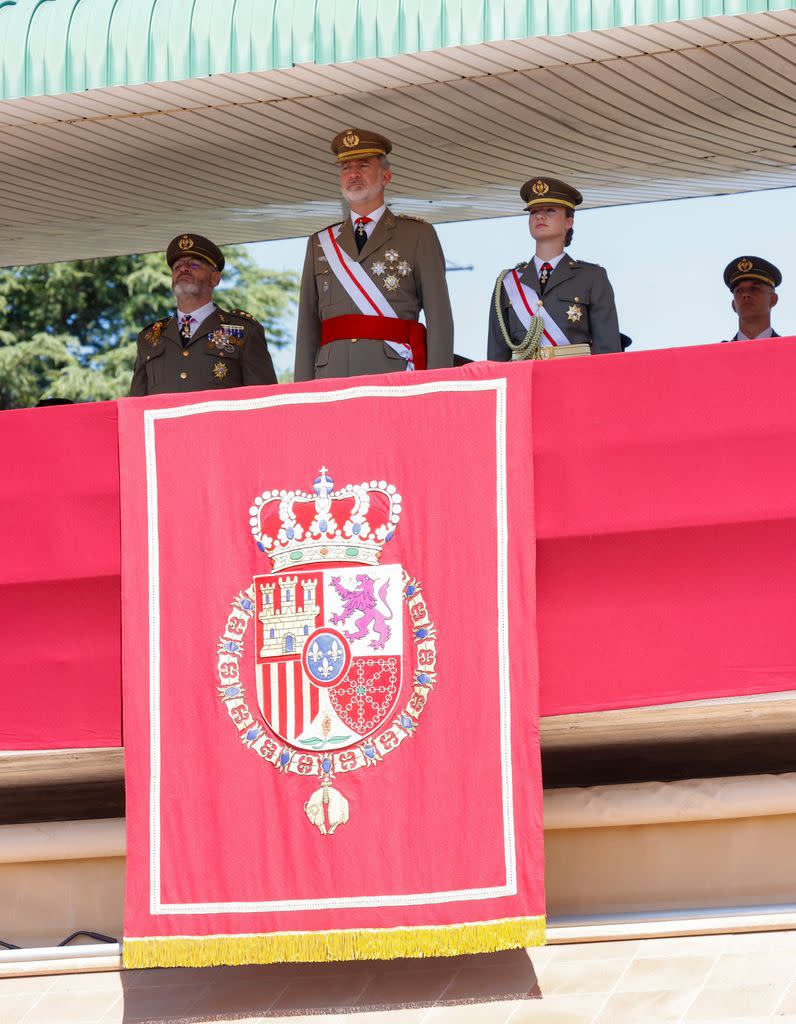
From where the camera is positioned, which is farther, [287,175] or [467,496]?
[287,175]

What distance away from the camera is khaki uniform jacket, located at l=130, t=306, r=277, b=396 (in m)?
5.39

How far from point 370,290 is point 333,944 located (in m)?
2.14

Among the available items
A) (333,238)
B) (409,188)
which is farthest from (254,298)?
(333,238)

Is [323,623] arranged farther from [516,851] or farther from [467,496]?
[516,851]

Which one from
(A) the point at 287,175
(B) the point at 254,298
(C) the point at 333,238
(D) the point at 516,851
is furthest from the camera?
(B) the point at 254,298

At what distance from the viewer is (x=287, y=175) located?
20.0 feet

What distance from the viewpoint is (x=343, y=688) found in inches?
156

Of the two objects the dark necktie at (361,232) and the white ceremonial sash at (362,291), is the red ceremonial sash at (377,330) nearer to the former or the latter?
the white ceremonial sash at (362,291)

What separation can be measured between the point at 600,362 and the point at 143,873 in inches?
76.8

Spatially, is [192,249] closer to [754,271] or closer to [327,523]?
[327,523]

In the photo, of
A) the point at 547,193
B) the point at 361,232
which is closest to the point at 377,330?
the point at 361,232

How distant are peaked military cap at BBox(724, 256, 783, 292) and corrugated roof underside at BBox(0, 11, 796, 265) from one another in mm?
531

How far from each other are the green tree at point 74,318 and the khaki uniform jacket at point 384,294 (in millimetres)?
17805

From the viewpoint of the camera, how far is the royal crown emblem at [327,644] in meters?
3.96
